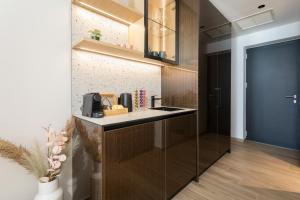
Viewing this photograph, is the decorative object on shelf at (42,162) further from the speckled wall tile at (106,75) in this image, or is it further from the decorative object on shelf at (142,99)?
the decorative object on shelf at (142,99)

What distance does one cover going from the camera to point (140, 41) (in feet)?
6.19

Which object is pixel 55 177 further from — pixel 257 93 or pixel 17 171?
pixel 257 93

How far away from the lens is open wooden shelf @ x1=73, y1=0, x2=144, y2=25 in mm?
1577

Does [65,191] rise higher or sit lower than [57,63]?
lower

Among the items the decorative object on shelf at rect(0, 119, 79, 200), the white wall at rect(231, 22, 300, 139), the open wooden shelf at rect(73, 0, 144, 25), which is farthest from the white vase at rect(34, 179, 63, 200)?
the white wall at rect(231, 22, 300, 139)

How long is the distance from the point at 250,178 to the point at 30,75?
2851 millimetres

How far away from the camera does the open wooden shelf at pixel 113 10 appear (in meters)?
1.58

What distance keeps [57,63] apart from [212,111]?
2195 mm

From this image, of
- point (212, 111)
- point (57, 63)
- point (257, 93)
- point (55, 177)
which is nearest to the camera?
point (55, 177)

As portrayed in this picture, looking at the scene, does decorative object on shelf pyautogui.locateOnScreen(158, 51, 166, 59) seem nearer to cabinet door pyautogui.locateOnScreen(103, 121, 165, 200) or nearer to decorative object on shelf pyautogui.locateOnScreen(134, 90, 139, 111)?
decorative object on shelf pyautogui.locateOnScreen(134, 90, 139, 111)

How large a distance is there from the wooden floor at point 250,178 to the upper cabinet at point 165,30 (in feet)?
5.51

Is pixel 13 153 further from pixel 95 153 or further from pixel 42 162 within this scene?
pixel 95 153

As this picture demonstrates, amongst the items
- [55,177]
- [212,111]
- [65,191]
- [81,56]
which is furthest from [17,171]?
[212,111]

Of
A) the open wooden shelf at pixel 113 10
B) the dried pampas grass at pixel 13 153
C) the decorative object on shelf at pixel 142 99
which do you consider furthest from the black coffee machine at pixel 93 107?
the open wooden shelf at pixel 113 10
